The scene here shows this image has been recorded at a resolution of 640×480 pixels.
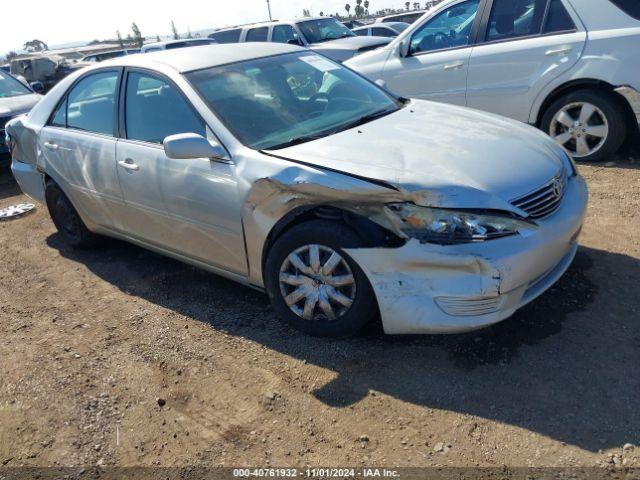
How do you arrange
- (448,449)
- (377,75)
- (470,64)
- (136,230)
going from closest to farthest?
1. (448,449)
2. (136,230)
3. (470,64)
4. (377,75)

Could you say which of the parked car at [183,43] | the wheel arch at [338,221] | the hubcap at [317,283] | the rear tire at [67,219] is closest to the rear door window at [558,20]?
the wheel arch at [338,221]

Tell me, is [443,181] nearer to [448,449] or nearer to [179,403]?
[448,449]

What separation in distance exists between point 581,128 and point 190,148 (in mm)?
4062

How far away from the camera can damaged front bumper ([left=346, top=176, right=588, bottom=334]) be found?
2.71 meters

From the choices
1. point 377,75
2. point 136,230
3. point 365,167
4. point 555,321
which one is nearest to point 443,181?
point 365,167

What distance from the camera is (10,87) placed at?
932 centimetres

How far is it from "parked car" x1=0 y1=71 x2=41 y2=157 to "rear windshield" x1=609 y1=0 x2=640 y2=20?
7713mm

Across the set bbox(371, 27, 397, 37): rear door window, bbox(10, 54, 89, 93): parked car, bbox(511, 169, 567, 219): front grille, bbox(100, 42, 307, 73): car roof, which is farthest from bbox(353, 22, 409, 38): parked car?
bbox(511, 169, 567, 219): front grille

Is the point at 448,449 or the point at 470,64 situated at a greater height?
the point at 470,64

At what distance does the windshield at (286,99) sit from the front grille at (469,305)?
4.18 ft

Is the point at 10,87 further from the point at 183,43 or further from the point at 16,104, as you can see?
the point at 183,43

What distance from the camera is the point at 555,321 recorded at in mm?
3189

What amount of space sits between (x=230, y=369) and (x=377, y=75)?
15.6 ft

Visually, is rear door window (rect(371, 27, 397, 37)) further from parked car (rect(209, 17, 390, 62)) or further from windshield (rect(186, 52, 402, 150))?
windshield (rect(186, 52, 402, 150))
